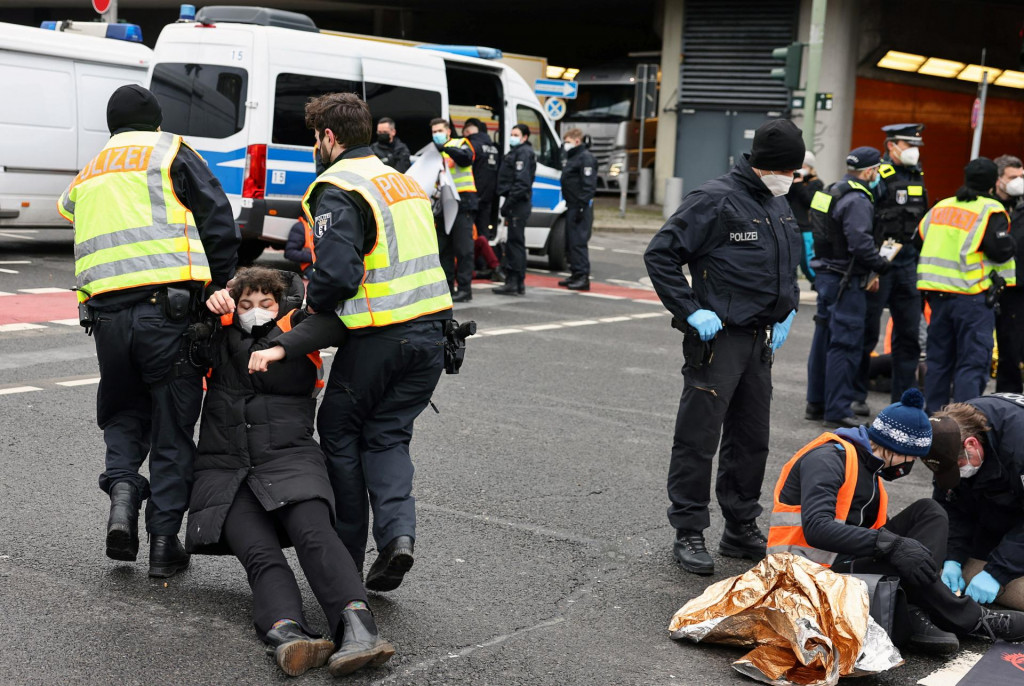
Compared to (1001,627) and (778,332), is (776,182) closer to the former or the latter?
(778,332)

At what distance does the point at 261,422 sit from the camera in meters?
4.27

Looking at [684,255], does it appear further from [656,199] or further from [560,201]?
[656,199]

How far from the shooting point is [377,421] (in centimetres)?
443

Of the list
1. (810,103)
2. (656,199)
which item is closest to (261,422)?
(810,103)

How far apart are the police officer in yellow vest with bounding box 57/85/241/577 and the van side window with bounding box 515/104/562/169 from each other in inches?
447

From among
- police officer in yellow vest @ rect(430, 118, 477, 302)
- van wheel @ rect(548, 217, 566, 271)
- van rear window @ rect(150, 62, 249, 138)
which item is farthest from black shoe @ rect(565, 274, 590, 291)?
van rear window @ rect(150, 62, 249, 138)

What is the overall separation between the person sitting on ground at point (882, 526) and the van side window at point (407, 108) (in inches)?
381

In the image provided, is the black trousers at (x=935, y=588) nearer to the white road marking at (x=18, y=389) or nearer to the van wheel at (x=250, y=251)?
the white road marking at (x=18, y=389)

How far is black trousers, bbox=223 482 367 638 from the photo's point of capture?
3881mm

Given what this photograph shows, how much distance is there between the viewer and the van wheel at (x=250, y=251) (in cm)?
1412

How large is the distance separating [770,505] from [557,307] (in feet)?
22.3

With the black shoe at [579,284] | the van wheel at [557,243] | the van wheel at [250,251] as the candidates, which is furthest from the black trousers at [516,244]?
the van wheel at [250,251]

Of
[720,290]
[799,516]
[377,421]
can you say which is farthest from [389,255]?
[799,516]

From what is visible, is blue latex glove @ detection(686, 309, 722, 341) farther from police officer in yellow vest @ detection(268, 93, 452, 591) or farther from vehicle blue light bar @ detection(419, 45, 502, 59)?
vehicle blue light bar @ detection(419, 45, 502, 59)
